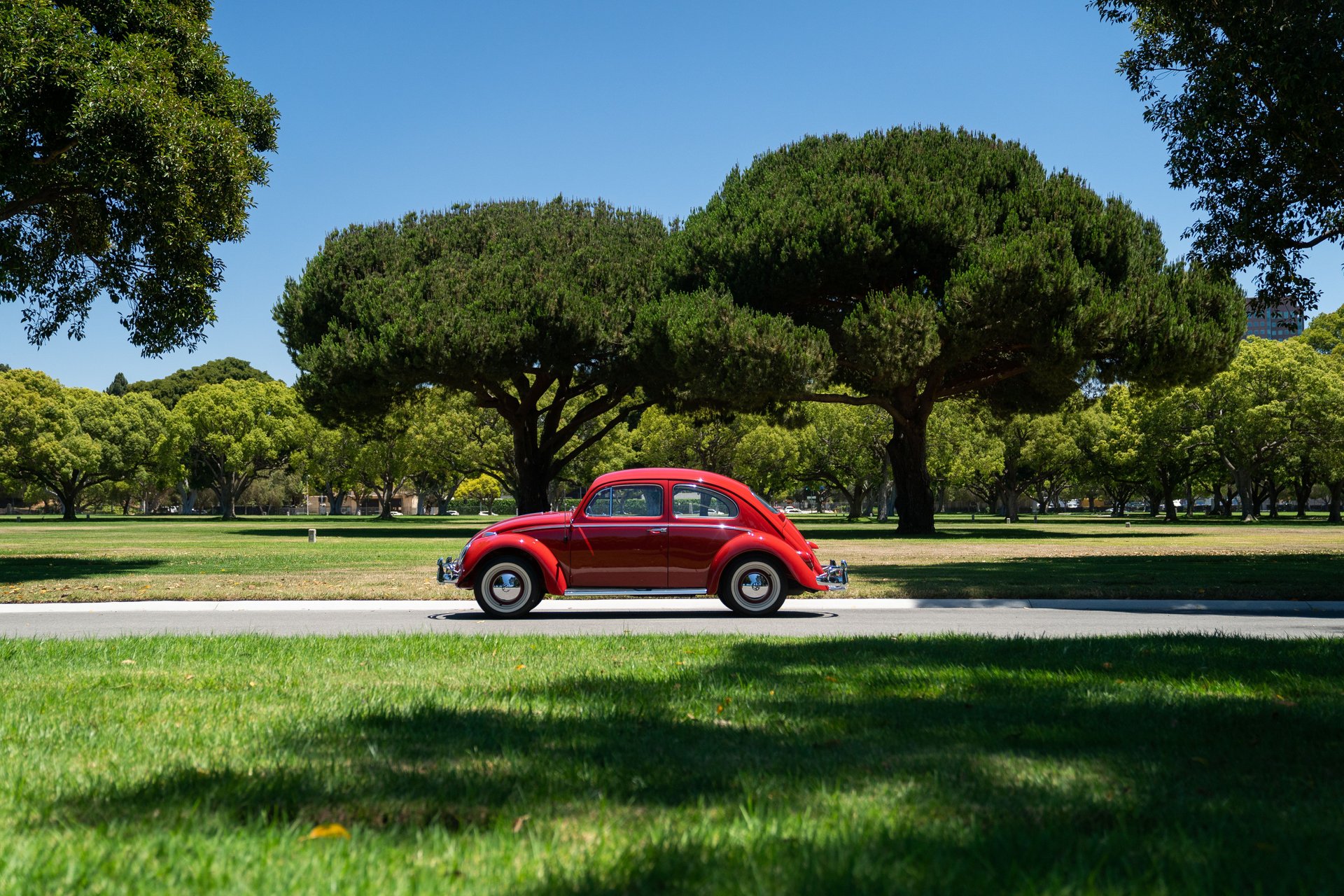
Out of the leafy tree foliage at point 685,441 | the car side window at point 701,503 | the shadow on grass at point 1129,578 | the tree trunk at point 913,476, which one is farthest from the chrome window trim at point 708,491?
the leafy tree foliage at point 685,441

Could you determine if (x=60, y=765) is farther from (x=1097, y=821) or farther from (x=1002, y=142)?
(x=1002, y=142)

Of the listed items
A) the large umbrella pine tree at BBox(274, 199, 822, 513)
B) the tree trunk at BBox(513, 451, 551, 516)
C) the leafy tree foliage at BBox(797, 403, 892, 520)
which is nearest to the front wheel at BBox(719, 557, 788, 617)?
the large umbrella pine tree at BBox(274, 199, 822, 513)

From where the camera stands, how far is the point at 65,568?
20141 millimetres

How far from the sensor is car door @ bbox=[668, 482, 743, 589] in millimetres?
12602

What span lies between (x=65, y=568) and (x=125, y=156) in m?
8.63

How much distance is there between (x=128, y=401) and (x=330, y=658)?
3259 inches

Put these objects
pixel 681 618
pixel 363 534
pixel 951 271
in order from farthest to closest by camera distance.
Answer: pixel 363 534 < pixel 951 271 < pixel 681 618

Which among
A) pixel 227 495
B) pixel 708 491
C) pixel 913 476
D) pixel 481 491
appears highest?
pixel 913 476

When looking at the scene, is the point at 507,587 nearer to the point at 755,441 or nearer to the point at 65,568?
the point at 65,568

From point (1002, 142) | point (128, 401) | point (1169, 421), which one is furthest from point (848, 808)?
point (128, 401)

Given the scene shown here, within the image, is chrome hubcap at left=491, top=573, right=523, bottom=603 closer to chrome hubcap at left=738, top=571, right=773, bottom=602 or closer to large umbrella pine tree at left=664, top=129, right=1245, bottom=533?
chrome hubcap at left=738, top=571, right=773, bottom=602

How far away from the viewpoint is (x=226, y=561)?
2225 cm

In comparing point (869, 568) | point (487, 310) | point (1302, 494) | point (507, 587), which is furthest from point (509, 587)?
point (1302, 494)

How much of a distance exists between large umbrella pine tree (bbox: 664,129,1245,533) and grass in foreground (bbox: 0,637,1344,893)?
25.2 m
